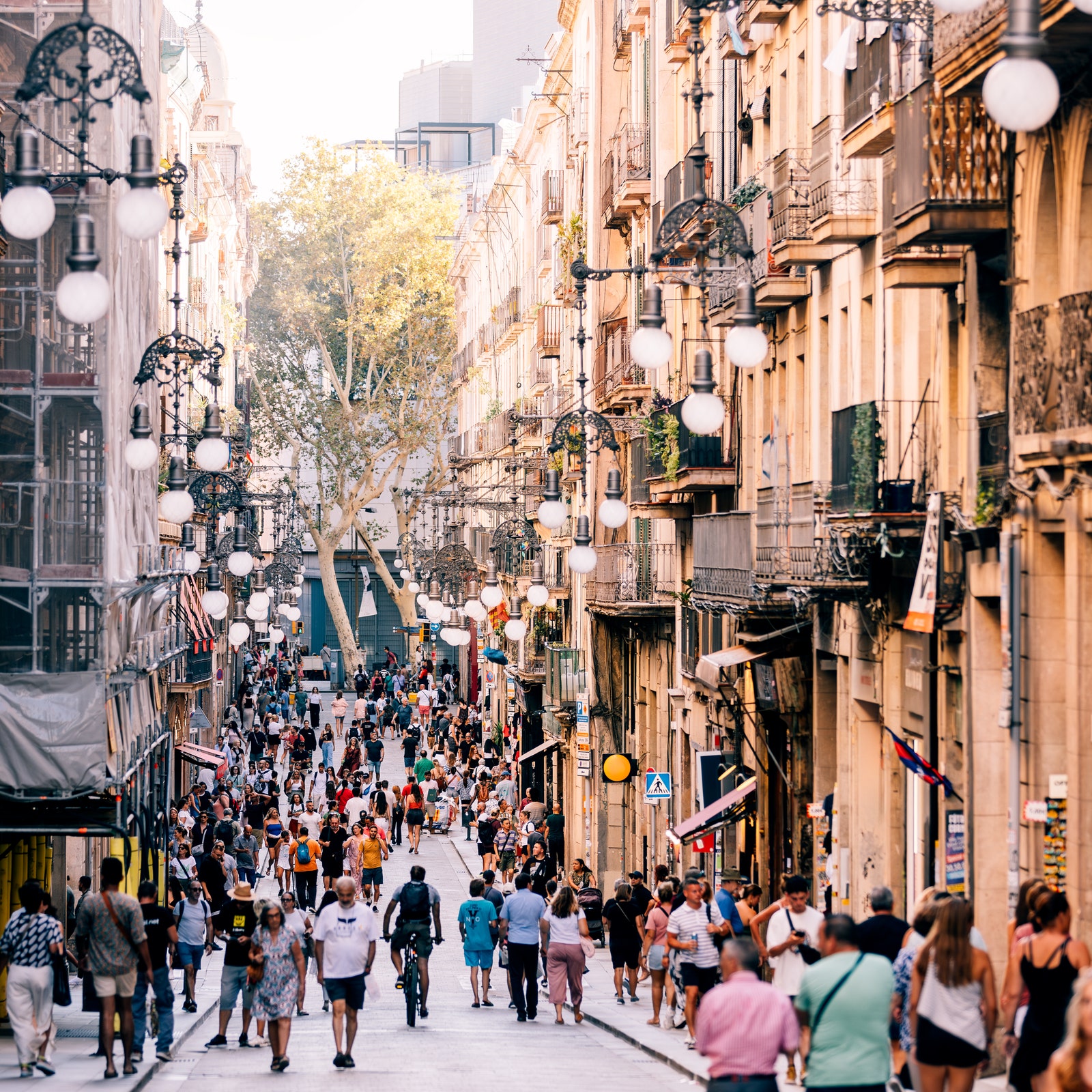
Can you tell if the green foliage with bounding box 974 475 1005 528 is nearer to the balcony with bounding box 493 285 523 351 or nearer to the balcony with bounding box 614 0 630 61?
the balcony with bounding box 614 0 630 61

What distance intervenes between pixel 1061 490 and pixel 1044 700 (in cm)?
159

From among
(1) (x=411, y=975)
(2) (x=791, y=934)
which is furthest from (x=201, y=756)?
(2) (x=791, y=934)

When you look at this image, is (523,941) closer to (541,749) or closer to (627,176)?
(627,176)

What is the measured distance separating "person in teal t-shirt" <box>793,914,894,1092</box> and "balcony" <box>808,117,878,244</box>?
12.0m

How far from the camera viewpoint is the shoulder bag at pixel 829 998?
368 inches

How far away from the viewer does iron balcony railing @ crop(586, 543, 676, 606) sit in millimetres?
33719

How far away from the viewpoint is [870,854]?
Answer: 66.4 feet

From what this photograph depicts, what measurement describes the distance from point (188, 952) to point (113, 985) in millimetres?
5130

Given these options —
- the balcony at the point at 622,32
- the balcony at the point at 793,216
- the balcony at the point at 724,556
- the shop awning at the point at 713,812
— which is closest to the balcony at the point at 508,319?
the balcony at the point at 622,32

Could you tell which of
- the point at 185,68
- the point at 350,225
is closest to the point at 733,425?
the point at 185,68

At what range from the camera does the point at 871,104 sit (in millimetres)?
18609

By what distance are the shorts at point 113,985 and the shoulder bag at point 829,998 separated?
296 inches

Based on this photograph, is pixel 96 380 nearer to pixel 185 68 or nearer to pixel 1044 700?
pixel 1044 700

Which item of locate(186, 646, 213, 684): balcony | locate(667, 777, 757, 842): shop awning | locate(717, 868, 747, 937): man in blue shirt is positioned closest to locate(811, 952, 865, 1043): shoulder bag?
locate(717, 868, 747, 937): man in blue shirt
